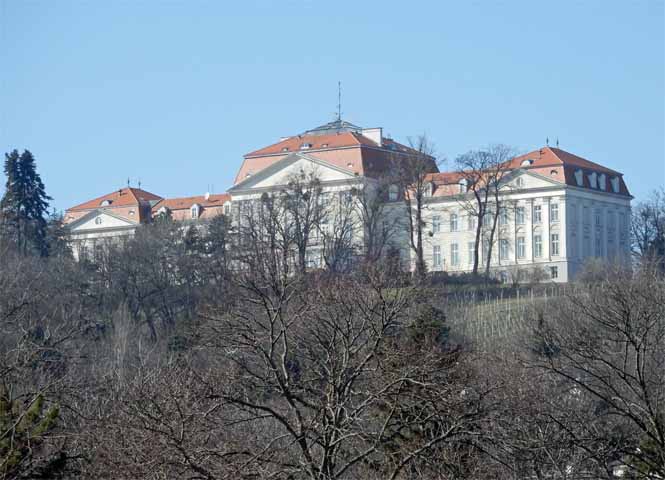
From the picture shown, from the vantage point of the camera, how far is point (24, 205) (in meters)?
99.6

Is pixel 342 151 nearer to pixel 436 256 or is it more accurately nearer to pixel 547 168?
pixel 436 256

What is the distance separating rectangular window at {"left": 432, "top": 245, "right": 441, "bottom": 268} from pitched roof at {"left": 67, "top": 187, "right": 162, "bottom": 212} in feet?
77.2

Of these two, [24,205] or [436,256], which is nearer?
[24,205]

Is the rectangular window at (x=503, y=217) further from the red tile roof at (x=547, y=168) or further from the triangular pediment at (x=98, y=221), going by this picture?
the triangular pediment at (x=98, y=221)

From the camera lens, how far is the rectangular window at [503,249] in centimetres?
11178

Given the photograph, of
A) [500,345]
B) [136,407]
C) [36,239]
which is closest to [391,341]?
A: [136,407]

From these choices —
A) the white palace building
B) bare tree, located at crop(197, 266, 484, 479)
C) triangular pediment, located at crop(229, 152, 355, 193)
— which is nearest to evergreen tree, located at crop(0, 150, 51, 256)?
the white palace building

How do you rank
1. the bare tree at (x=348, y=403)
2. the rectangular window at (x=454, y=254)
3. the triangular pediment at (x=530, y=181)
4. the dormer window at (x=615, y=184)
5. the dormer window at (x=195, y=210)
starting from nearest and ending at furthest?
the bare tree at (x=348, y=403) < the triangular pediment at (x=530, y=181) < the rectangular window at (x=454, y=254) < the dormer window at (x=615, y=184) < the dormer window at (x=195, y=210)

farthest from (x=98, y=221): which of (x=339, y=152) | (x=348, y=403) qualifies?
(x=348, y=403)

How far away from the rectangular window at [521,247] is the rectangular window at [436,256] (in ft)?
18.5

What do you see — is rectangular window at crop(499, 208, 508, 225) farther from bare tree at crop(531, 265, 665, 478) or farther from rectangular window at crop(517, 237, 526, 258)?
bare tree at crop(531, 265, 665, 478)

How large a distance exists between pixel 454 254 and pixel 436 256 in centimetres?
120

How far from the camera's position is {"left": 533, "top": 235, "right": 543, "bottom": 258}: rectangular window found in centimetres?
11175

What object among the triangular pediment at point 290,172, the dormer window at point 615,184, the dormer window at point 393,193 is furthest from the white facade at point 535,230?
the triangular pediment at point 290,172
